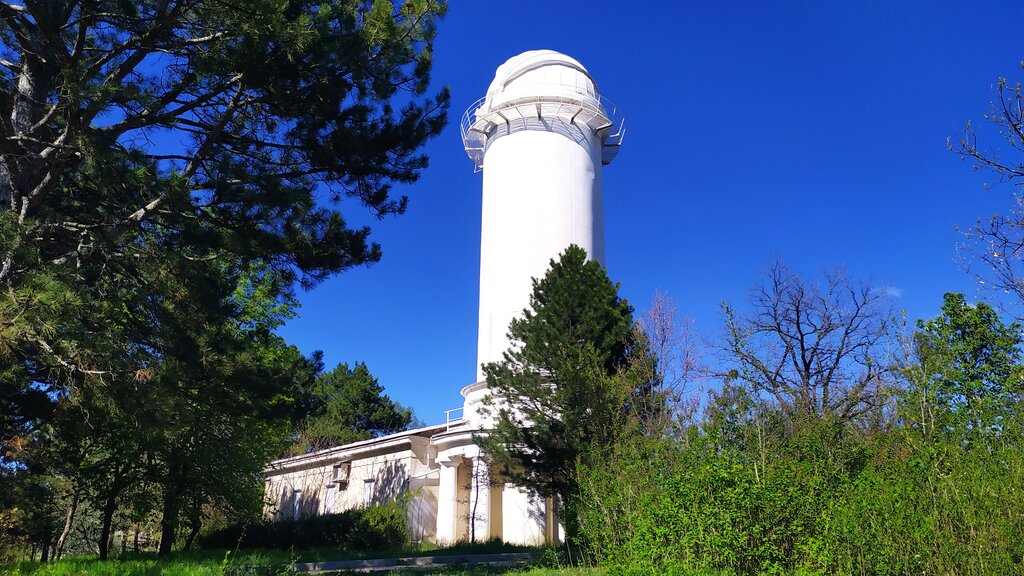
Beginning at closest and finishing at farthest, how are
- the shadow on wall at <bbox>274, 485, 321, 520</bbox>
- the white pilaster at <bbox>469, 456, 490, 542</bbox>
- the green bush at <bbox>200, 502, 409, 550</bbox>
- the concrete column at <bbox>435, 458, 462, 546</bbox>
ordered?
the green bush at <bbox>200, 502, 409, 550</bbox> → the white pilaster at <bbox>469, 456, 490, 542</bbox> → the concrete column at <bbox>435, 458, 462, 546</bbox> → the shadow on wall at <bbox>274, 485, 321, 520</bbox>

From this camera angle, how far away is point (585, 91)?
28.2 m

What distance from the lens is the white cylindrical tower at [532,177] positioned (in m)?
25.0

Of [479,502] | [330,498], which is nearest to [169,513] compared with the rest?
[479,502]

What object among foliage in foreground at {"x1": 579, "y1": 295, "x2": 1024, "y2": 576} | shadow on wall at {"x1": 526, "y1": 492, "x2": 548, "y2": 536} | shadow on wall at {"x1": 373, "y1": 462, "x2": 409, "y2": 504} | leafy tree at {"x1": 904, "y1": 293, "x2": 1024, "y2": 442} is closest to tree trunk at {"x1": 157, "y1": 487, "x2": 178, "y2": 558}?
shadow on wall at {"x1": 373, "y1": 462, "x2": 409, "y2": 504}

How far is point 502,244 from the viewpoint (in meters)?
25.8

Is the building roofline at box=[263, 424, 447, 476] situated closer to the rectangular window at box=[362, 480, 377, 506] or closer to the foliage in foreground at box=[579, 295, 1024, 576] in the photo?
the rectangular window at box=[362, 480, 377, 506]

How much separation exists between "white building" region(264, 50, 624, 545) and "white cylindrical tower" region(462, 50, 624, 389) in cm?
4

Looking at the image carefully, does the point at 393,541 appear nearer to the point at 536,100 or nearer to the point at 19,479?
the point at 19,479

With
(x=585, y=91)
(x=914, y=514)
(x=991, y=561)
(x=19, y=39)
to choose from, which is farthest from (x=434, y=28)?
(x=585, y=91)

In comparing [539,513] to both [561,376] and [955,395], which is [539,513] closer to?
[561,376]

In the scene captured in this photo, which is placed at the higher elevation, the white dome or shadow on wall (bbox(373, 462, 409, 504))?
the white dome

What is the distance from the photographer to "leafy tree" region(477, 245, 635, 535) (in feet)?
47.9

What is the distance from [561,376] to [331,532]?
10.1 m

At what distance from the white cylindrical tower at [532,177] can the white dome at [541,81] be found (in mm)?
43
